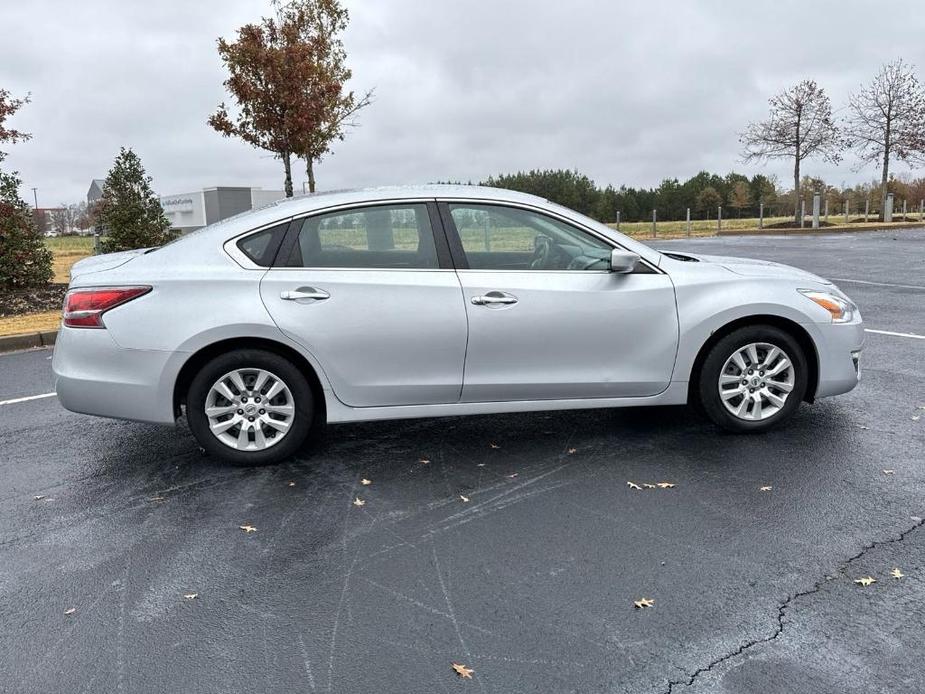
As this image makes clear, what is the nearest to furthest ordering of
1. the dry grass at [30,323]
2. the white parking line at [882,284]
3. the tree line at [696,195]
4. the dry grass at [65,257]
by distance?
the dry grass at [30,323] < the white parking line at [882,284] < the dry grass at [65,257] < the tree line at [696,195]

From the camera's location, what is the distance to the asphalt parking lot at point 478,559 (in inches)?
102

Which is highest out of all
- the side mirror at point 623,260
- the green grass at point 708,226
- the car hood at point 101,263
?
the green grass at point 708,226

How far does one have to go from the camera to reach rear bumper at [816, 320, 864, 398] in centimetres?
482

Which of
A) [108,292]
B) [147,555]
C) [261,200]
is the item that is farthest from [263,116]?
[261,200]

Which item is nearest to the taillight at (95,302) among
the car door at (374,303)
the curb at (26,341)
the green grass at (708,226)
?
the car door at (374,303)

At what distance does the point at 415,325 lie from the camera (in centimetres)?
441

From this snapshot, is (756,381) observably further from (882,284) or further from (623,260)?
(882,284)

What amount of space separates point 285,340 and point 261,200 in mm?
49030

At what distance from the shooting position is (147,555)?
347 centimetres

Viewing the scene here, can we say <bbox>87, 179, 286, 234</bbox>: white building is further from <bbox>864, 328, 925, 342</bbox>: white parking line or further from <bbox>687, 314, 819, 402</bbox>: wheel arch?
<bbox>687, 314, 819, 402</bbox>: wheel arch

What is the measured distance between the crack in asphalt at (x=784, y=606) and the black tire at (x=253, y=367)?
2.68 metres

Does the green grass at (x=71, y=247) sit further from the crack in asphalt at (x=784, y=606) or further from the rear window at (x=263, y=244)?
the crack in asphalt at (x=784, y=606)

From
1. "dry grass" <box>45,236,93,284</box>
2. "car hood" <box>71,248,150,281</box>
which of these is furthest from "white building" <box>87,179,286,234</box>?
"car hood" <box>71,248,150,281</box>

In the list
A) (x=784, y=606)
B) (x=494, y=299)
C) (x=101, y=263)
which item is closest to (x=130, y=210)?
(x=101, y=263)
